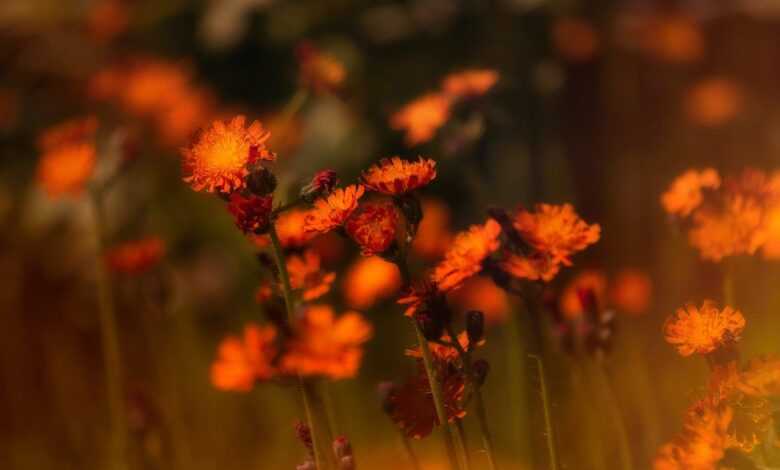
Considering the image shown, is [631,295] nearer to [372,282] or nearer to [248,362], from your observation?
[372,282]

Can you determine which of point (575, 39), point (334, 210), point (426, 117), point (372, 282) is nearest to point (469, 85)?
point (426, 117)

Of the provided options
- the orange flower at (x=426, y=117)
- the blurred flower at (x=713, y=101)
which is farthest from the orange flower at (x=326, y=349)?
the blurred flower at (x=713, y=101)

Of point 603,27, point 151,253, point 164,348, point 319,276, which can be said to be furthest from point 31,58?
point 319,276

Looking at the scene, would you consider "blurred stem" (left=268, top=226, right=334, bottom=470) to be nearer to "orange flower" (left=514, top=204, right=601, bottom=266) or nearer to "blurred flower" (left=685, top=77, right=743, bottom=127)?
"orange flower" (left=514, top=204, right=601, bottom=266)

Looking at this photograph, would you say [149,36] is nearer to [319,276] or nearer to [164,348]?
[164,348]

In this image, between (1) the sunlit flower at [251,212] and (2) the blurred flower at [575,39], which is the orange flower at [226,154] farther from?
(2) the blurred flower at [575,39]

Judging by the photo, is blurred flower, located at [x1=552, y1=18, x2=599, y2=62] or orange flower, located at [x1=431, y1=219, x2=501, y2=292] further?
blurred flower, located at [x1=552, y1=18, x2=599, y2=62]

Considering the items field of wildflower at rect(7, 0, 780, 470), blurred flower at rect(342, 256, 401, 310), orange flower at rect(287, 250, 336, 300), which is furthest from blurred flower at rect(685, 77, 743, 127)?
orange flower at rect(287, 250, 336, 300)
